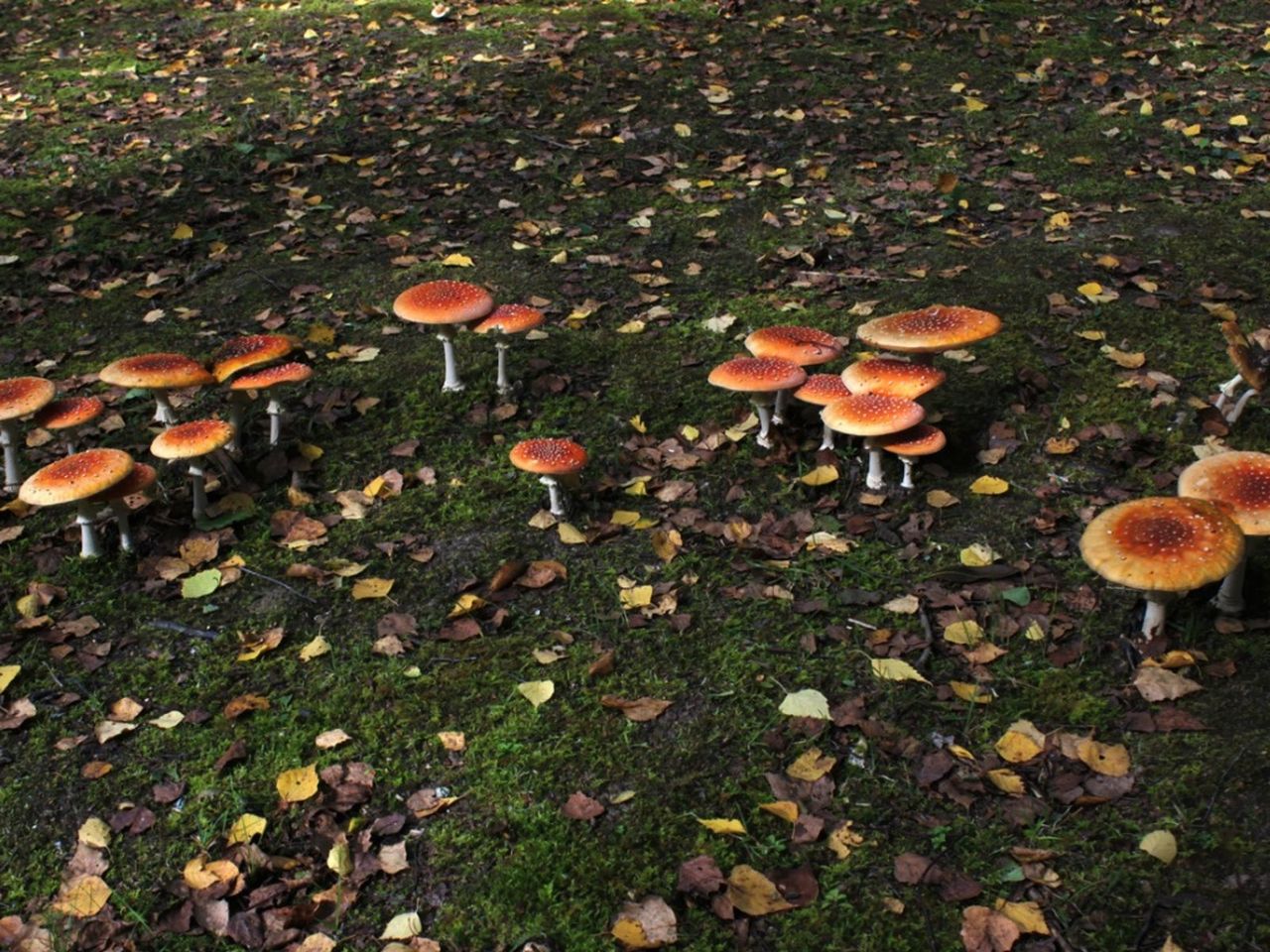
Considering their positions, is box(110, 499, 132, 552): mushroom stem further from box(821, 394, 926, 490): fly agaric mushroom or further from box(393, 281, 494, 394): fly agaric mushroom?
box(821, 394, 926, 490): fly agaric mushroom

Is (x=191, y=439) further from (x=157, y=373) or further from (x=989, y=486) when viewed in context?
(x=989, y=486)

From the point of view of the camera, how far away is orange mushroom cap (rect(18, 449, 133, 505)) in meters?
3.89

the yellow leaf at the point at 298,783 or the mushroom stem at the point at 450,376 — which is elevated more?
→ the mushroom stem at the point at 450,376

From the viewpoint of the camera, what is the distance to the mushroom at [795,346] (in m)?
4.67

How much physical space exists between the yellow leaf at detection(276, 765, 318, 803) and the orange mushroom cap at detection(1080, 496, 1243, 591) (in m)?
2.66

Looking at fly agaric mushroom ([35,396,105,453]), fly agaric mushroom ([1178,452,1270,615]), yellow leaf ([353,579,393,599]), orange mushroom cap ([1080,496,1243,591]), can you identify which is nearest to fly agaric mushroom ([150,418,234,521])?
fly agaric mushroom ([35,396,105,453])

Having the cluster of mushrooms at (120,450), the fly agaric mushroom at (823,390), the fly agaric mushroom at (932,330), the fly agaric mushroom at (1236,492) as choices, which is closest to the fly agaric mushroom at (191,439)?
the cluster of mushrooms at (120,450)

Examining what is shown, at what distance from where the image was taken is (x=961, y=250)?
670 centimetres

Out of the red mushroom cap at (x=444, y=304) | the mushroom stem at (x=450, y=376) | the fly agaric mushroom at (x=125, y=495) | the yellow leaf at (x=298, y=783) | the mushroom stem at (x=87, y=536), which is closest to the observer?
the yellow leaf at (x=298, y=783)

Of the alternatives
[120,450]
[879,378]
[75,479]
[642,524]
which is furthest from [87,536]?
[879,378]

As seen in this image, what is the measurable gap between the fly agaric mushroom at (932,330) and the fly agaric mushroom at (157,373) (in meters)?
2.99

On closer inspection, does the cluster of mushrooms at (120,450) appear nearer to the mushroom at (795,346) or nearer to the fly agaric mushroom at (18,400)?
the fly agaric mushroom at (18,400)

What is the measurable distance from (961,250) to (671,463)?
2979mm

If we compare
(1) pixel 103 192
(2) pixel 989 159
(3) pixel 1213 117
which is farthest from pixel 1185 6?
(1) pixel 103 192
